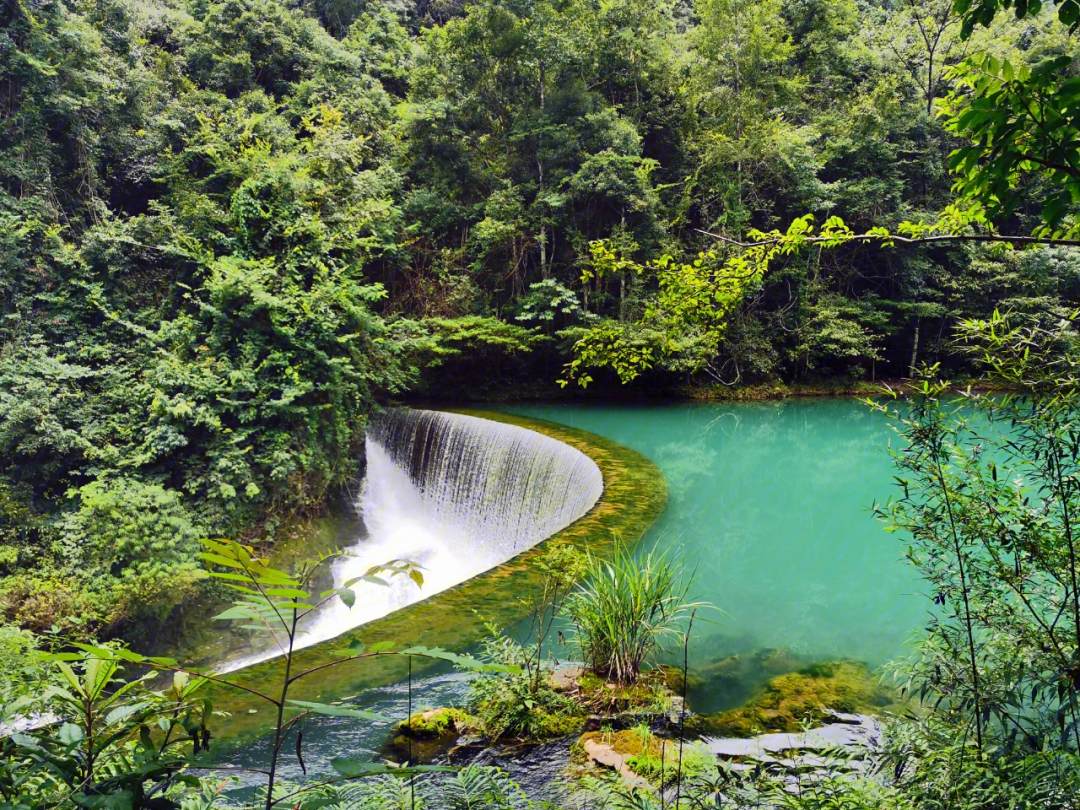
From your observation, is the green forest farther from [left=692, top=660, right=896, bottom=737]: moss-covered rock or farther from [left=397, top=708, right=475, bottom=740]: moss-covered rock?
[left=397, top=708, right=475, bottom=740]: moss-covered rock

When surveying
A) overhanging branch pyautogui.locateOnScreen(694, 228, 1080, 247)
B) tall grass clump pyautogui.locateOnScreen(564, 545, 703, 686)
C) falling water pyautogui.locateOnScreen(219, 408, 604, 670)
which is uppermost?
overhanging branch pyautogui.locateOnScreen(694, 228, 1080, 247)

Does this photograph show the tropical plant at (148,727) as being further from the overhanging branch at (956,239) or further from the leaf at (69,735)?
the overhanging branch at (956,239)

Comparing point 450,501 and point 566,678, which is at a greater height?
point 566,678

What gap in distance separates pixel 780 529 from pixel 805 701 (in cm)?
338

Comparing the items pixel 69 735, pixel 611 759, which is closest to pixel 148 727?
pixel 69 735

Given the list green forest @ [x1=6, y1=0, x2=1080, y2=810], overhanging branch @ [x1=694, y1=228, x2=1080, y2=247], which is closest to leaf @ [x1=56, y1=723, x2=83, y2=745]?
green forest @ [x1=6, y1=0, x2=1080, y2=810]

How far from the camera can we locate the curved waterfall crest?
6789 millimetres

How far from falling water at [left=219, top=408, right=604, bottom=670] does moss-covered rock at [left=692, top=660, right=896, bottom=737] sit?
273 centimetres

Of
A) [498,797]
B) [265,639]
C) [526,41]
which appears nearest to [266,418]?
[265,639]

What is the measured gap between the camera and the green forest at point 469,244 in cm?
206

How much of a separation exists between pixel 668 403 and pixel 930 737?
10.9 meters

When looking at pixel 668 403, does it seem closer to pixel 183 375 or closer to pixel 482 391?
pixel 482 391

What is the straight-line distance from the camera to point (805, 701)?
3.25 m

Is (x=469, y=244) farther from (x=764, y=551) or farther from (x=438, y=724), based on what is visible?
(x=438, y=724)
